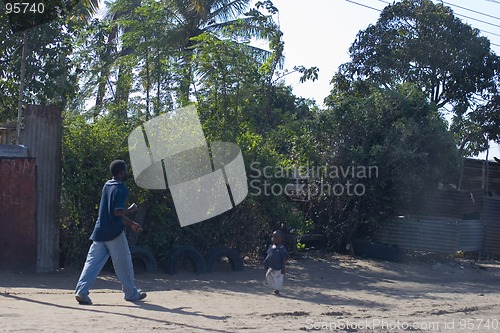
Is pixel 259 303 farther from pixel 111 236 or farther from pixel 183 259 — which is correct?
pixel 183 259

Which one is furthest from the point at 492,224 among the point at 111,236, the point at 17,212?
the point at 111,236

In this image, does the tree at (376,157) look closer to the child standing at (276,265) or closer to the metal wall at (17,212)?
the child standing at (276,265)

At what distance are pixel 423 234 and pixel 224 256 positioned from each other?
6.02m

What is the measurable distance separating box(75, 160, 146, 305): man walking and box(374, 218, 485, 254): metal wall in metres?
9.36

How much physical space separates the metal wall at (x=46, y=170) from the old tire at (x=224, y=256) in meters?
2.82

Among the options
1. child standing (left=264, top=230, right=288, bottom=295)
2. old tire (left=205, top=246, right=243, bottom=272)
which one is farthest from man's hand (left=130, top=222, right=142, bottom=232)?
old tire (left=205, top=246, right=243, bottom=272)

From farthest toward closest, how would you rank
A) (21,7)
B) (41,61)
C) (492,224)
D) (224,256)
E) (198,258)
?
(492,224) < (41,61) < (21,7) < (224,256) < (198,258)

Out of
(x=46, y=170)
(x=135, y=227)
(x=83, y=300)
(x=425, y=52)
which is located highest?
(x=425, y=52)

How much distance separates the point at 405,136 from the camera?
15.6 metres

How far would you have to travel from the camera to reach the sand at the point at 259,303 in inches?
299

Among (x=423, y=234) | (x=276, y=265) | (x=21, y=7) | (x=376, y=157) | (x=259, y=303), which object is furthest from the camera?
(x=423, y=234)

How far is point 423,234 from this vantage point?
55.2ft

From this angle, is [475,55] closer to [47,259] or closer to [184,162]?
[184,162]

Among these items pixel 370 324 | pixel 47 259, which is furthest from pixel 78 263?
pixel 370 324
